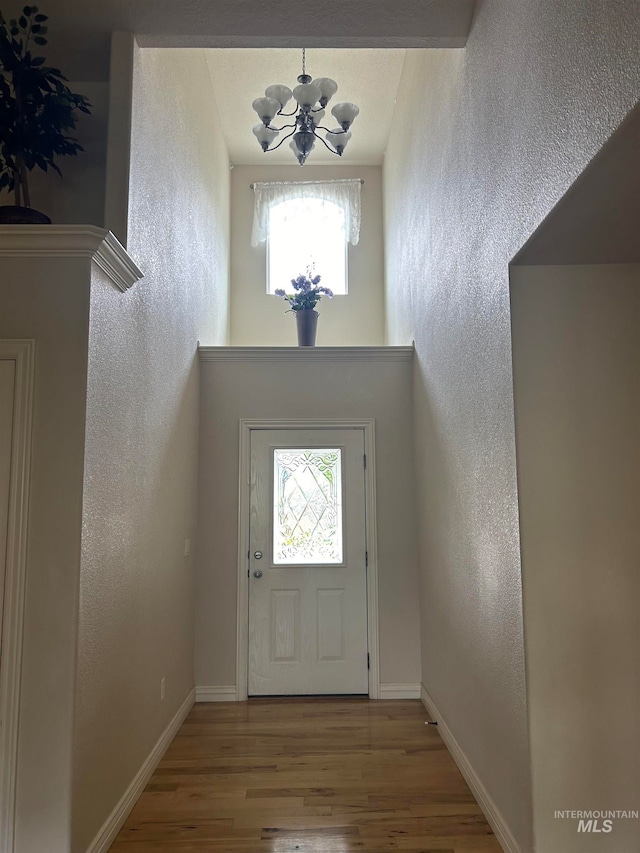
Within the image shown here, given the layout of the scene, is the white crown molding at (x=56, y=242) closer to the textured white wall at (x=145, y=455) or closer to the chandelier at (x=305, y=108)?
the textured white wall at (x=145, y=455)

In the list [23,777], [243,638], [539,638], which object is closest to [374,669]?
[243,638]

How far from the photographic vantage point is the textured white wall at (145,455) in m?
2.38

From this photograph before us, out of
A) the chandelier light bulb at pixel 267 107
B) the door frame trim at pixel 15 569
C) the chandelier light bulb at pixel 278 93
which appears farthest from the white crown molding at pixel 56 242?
the chandelier light bulb at pixel 278 93

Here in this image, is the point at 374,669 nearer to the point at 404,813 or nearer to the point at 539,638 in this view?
the point at 404,813

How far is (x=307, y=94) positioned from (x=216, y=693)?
4.02 meters

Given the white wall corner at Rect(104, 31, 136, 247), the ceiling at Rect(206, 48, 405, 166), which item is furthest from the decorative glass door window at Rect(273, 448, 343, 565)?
the ceiling at Rect(206, 48, 405, 166)

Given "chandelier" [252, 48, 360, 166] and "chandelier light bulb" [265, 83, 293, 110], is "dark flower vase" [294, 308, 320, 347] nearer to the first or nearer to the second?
"chandelier" [252, 48, 360, 166]

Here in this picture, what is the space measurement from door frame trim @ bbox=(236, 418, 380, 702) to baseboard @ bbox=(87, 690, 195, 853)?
62cm

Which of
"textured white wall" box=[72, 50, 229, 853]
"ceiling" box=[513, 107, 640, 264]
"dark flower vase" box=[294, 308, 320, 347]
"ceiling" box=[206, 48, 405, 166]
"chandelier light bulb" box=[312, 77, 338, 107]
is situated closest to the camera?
"ceiling" box=[513, 107, 640, 264]

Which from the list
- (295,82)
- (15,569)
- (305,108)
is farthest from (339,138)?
(15,569)

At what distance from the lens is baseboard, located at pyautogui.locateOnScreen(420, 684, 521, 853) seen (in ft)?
7.78

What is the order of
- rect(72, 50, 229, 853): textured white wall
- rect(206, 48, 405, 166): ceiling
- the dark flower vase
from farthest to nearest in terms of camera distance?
the dark flower vase
rect(206, 48, 405, 166): ceiling
rect(72, 50, 229, 853): textured white wall

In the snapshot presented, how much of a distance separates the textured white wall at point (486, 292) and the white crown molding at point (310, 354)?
293mm

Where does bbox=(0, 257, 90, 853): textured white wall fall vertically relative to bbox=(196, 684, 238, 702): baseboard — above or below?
above
